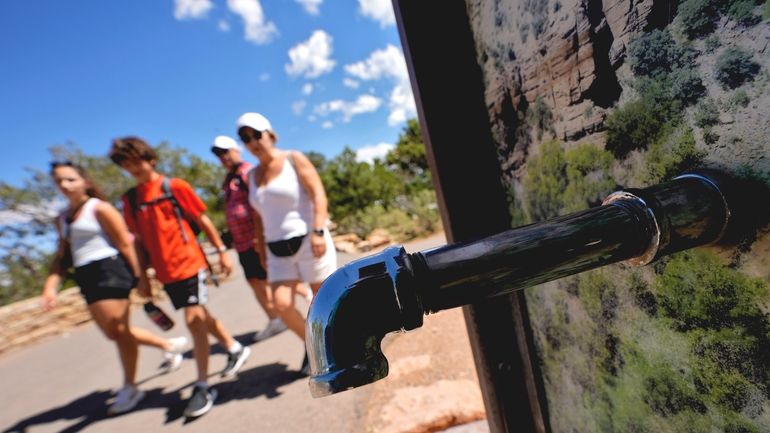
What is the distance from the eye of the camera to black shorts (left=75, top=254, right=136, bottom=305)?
261cm

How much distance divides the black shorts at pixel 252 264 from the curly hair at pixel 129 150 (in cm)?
106

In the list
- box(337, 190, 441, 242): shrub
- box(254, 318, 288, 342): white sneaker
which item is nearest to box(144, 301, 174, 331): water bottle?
box(254, 318, 288, 342): white sneaker

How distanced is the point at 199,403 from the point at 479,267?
285cm

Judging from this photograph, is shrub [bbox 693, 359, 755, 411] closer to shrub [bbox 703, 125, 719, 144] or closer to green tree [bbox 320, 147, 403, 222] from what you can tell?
shrub [bbox 703, 125, 719, 144]

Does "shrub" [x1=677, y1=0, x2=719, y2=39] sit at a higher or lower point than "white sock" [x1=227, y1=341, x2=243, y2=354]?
higher

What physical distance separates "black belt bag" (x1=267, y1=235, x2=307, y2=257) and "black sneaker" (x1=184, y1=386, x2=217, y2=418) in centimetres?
119

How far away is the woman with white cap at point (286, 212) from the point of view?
233 cm

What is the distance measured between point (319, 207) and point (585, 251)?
6.64 feet

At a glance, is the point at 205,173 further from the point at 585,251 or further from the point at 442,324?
the point at 585,251

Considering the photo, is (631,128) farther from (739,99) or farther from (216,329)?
(216,329)

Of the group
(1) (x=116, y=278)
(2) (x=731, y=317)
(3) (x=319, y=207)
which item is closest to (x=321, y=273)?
(3) (x=319, y=207)

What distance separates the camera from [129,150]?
8.16 feet

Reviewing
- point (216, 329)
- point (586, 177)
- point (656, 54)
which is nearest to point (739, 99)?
point (656, 54)

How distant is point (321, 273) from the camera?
243cm
